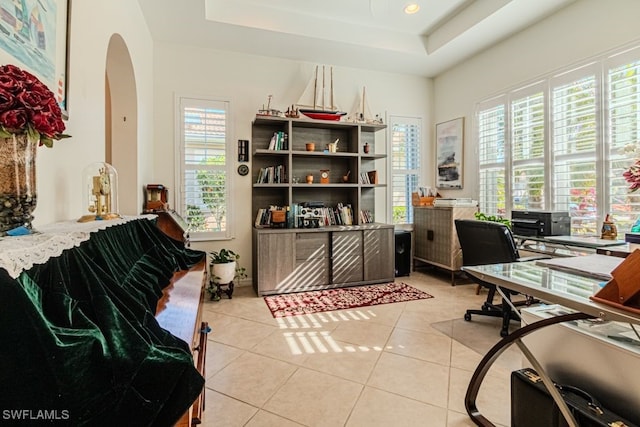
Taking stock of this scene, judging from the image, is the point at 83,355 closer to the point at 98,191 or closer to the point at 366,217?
the point at 98,191

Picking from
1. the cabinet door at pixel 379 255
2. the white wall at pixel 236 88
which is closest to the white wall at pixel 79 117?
the white wall at pixel 236 88

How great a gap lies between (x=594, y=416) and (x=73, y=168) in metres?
2.53

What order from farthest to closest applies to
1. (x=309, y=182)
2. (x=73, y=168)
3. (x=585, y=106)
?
(x=309, y=182)
(x=585, y=106)
(x=73, y=168)

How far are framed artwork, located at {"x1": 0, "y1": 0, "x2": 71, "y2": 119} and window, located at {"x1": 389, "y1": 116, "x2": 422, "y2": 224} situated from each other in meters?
4.32

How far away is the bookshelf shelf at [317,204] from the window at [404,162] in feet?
1.32

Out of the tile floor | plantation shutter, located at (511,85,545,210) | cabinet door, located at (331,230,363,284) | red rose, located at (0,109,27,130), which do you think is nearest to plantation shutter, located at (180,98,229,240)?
the tile floor

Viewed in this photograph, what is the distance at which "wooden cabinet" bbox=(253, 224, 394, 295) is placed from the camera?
387 cm

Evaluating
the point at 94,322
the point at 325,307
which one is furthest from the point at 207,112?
the point at 94,322

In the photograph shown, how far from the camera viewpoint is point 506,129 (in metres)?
4.11

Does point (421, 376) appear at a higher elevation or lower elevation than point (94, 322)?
lower

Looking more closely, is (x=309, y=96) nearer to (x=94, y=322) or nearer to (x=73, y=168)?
(x=73, y=168)

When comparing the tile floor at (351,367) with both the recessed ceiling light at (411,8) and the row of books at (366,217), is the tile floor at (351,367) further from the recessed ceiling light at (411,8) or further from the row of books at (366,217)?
the recessed ceiling light at (411,8)

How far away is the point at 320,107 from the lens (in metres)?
4.41

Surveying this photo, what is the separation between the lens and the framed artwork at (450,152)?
4809 mm
